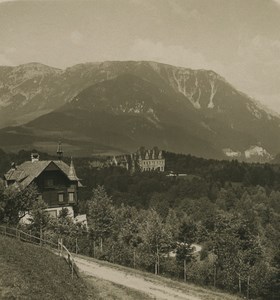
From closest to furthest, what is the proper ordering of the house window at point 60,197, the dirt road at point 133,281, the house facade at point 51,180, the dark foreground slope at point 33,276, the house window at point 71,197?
1. the dark foreground slope at point 33,276
2. the dirt road at point 133,281
3. the house facade at point 51,180
4. the house window at point 60,197
5. the house window at point 71,197

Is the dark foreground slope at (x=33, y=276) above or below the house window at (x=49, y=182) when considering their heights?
below

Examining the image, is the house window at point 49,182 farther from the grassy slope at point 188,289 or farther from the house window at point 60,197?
the grassy slope at point 188,289

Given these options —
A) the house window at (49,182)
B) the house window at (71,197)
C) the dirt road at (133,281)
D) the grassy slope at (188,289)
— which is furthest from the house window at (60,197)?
the grassy slope at (188,289)

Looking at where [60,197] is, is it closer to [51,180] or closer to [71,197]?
[71,197]

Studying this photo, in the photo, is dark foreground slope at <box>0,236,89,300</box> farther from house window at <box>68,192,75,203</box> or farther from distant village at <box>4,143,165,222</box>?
house window at <box>68,192,75,203</box>

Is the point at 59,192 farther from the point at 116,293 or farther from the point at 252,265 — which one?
the point at 116,293

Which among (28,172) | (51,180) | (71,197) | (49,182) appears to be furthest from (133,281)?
(71,197)
